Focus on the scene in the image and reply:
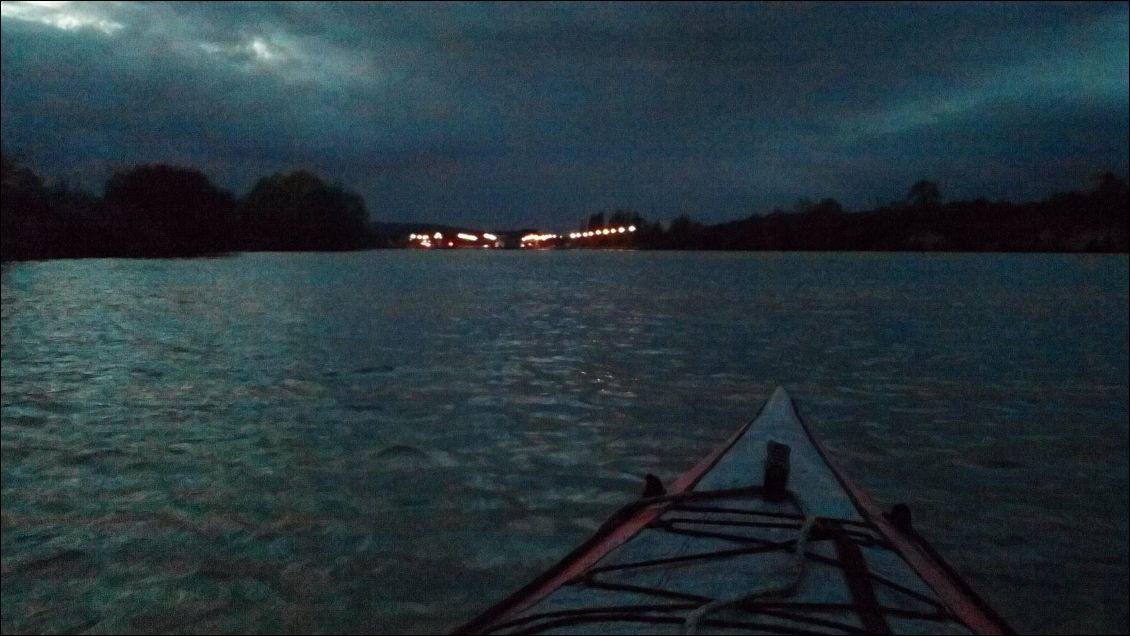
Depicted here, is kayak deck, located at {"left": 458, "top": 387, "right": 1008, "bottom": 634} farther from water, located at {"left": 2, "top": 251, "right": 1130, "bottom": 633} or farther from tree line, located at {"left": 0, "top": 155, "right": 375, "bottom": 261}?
tree line, located at {"left": 0, "top": 155, "right": 375, "bottom": 261}

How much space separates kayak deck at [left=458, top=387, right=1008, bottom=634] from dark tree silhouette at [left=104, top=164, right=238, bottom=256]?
104192 millimetres

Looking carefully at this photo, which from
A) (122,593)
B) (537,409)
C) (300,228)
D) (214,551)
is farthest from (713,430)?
(300,228)

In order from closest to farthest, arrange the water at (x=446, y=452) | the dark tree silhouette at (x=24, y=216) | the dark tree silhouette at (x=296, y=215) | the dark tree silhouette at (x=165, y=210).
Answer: the water at (x=446, y=452), the dark tree silhouette at (x=24, y=216), the dark tree silhouette at (x=165, y=210), the dark tree silhouette at (x=296, y=215)

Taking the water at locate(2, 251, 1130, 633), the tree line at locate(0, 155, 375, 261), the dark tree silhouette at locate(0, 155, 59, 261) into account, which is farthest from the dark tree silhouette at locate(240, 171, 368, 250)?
the water at locate(2, 251, 1130, 633)

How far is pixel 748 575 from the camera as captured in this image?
412 centimetres

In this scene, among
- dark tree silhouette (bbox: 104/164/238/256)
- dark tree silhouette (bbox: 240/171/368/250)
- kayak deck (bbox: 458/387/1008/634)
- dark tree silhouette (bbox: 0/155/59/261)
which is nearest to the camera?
kayak deck (bbox: 458/387/1008/634)

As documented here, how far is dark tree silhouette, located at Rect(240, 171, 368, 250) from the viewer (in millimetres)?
157125

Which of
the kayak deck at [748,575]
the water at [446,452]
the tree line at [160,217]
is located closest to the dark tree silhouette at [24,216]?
the tree line at [160,217]

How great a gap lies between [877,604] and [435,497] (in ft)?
19.4

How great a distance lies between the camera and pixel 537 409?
1350 cm

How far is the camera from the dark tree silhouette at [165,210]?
9931cm

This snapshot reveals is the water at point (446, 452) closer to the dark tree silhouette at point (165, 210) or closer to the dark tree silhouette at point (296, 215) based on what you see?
the dark tree silhouette at point (165, 210)

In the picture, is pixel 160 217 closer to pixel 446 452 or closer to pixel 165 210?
pixel 165 210

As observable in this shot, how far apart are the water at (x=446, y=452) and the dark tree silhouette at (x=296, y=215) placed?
459 ft
